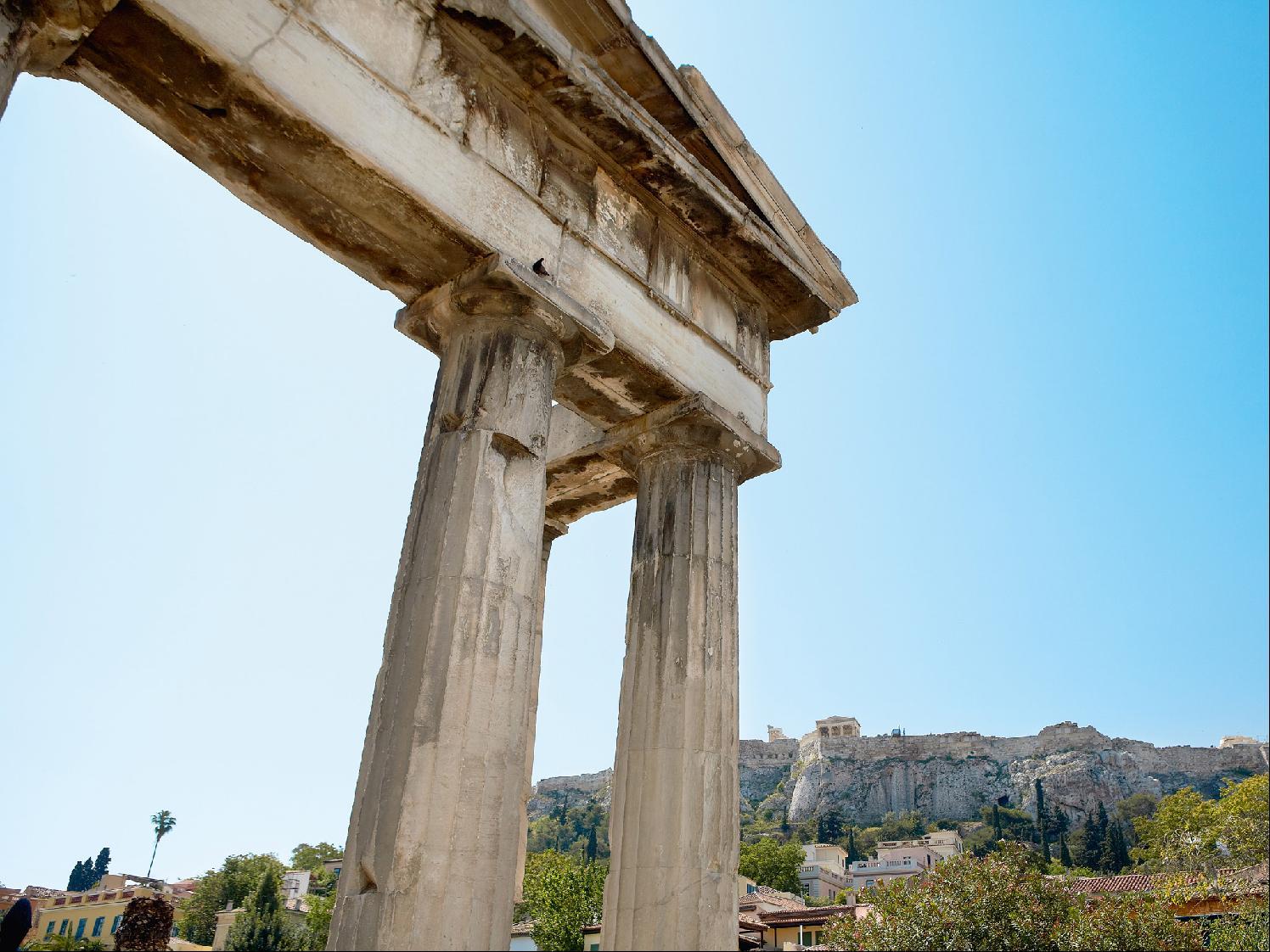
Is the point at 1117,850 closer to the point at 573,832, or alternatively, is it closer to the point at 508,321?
the point at 573,832

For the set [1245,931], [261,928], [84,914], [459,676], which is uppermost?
[1245,931]

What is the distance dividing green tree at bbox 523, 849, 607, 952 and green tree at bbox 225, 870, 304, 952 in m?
12.0

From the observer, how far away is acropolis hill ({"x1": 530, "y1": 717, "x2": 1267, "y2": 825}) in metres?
120

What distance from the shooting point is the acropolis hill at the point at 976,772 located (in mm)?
119562

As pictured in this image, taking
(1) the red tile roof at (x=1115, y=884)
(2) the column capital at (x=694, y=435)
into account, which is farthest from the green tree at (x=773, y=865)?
(2) the column capital at (x=694, y=435)

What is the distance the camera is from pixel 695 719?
7.30 m

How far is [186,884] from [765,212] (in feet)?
Answer: 294

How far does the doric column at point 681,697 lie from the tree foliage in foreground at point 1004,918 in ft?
75.8

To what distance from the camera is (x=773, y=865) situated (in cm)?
7781

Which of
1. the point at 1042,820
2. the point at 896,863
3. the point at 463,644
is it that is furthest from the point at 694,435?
the point at 1042,820

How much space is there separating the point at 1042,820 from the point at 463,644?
113m

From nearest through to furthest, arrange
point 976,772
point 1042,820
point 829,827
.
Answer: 1. point 1042,820
2. point 829,827
3. point 976,772

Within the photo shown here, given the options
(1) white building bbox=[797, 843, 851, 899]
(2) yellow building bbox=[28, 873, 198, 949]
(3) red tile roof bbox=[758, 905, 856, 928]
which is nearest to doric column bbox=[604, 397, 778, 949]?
(3) red tile roof bbox=[758, 905, 856, 928]

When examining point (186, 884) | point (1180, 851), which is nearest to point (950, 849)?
point (1180, 851)
